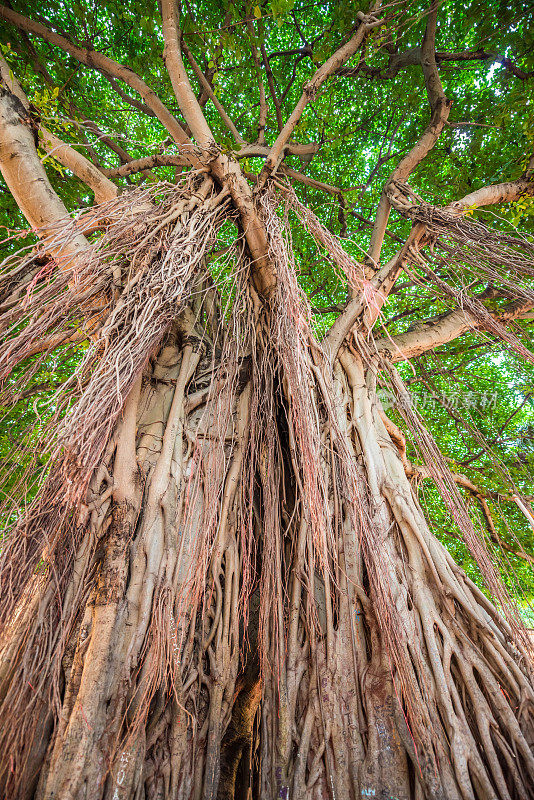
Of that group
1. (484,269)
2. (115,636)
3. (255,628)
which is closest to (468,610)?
(255,628)

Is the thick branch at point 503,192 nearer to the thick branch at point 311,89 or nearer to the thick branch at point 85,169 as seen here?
the thick branch at point 311,89

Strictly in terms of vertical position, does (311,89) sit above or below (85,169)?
above

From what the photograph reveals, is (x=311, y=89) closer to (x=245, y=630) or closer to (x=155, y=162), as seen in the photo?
(x=155, y=162)

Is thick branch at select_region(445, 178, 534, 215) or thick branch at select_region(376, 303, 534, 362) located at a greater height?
thick branch at select_region(445, 178, 534, 215)

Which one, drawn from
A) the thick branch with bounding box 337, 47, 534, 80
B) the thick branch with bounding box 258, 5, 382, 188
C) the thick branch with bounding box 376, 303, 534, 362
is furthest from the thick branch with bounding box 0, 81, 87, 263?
the thick branch with bounding box 376, 303, 534, 362

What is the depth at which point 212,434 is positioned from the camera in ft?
6.92

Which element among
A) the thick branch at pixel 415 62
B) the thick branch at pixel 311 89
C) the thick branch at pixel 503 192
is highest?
the thick branch at pixel 415 62

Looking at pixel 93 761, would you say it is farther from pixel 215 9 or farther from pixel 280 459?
pixel 215 9

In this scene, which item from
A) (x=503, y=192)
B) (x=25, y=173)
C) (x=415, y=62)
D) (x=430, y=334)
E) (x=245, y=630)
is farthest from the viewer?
(x=415, y=62)

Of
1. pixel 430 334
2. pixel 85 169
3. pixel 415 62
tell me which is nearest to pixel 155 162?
pixel 85 169

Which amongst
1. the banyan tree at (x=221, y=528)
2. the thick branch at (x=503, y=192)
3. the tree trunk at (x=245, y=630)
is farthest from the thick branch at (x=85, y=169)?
the thick branch at (x=503, y=192)

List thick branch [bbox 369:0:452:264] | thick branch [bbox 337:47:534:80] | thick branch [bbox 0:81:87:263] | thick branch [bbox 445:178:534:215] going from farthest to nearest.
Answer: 1. thick branch [bbox 337:47:534:80]
2. thick branch [bbox 369:0:452:264]
3. thick branch [bbox 445:178:534:215]
4. thick branch [bbox 0:81:87:263]

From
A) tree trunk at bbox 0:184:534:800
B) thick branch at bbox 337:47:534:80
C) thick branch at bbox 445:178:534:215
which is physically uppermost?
thick branch at bbox 337:47:534:80

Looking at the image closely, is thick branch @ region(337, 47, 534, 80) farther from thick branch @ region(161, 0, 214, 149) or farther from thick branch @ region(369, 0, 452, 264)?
thick branch @ region(161, 0, 214, 149)
